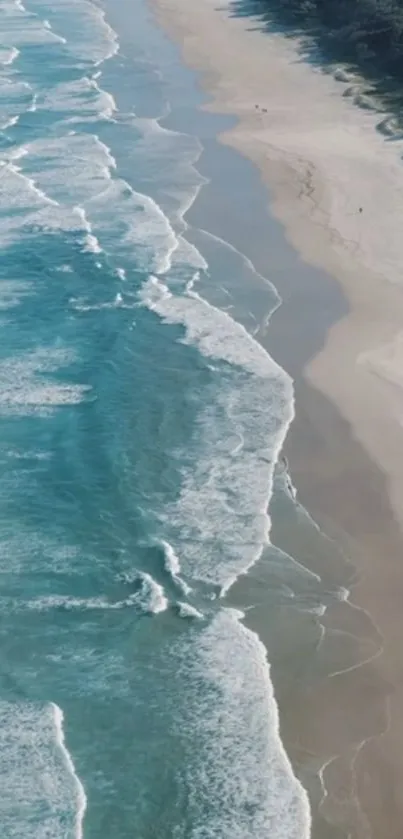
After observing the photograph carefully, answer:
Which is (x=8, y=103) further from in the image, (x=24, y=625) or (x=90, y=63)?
(x=24, y=625)

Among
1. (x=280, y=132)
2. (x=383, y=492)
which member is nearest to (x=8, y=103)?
(x=280, y=132)

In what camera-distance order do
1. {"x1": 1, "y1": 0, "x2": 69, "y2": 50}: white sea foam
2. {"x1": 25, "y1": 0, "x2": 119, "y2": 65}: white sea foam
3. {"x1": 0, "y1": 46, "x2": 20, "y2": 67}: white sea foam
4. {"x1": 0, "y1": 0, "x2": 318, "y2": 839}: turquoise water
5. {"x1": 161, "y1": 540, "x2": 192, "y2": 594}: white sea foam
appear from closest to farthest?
{"x1": 0, "y1": 0, "x2": 318, "y2": 839}: turquoise water < {"x1": 161, "y1": 540, "x2": 192, "y2": 594}: white sea foam < {"x1": 0, "y1": 46, "x2": 20, "y2": 67}: white sea foam < {"x1": 25, "y1": 0, "x2": 119, "y2": 65}: white sea foam < {"x1": 1, "y1": 0, "x2": 69, "y2": 50}: white sea foam

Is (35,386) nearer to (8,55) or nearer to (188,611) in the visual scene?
(188,611)

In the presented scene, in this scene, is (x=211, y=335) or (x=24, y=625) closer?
(x=24, y=625)

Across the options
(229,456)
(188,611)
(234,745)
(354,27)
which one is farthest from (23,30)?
(234,745)

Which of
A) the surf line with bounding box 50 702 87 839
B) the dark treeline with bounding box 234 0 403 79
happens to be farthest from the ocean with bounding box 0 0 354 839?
the dark treeline with bounding box 234 0 403 79

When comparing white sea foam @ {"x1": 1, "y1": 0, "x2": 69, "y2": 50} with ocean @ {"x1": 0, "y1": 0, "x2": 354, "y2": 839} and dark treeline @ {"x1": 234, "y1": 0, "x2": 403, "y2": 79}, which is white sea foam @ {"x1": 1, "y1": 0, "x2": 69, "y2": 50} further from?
ocean @ {"x1": 0, "y1": 0, "x2": 354, "y2": 839}

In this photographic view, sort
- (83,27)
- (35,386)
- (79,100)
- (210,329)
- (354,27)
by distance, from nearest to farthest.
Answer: (35,386)
(210,329)
(79,100)
(354,27)
(83,27)
